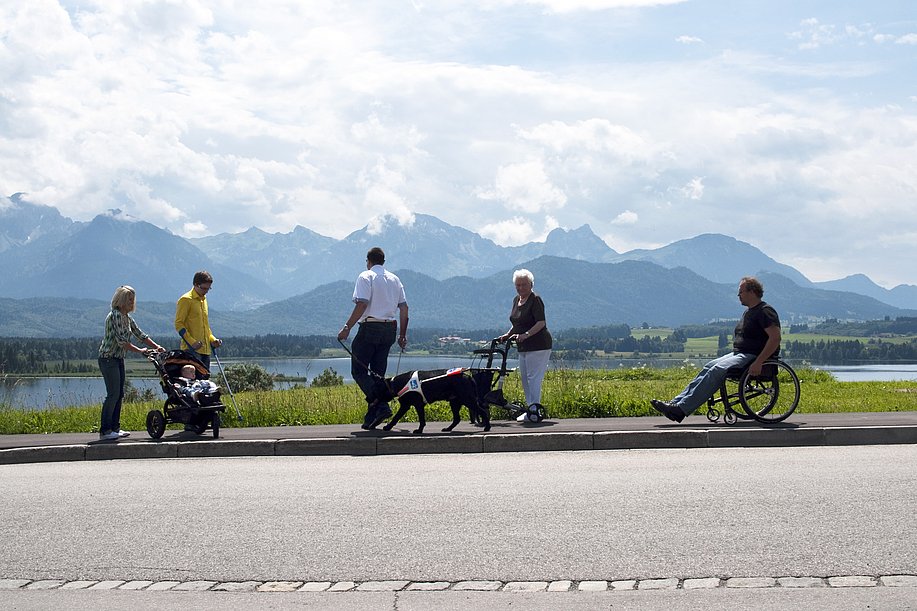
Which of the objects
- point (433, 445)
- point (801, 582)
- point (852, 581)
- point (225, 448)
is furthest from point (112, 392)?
point (852, 581)

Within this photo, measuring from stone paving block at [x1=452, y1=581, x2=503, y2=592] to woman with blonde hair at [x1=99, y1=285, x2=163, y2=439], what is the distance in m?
8.48

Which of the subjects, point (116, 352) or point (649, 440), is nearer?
point (649, 440)

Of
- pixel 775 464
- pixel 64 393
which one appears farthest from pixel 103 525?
pixel 64 393

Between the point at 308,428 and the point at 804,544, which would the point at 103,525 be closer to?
the point at 804,544

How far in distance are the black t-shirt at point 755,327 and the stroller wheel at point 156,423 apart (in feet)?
24.3

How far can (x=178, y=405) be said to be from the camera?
13.1 meters

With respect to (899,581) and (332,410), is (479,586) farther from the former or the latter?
(332,410)

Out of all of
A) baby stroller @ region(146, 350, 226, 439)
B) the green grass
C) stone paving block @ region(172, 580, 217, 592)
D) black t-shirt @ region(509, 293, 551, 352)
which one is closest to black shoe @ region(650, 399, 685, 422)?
the green grass

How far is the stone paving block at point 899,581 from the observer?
561cm

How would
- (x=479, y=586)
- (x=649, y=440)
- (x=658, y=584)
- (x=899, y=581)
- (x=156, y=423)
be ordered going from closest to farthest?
(x=899, y=581)
(x=658, y=584)
(x=479, y=586)
(x=649, y=440)
(x=156, y=423)

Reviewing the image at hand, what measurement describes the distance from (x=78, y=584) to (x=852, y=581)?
465cm

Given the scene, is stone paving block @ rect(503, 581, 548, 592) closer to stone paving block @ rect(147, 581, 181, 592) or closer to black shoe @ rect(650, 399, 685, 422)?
stone paving block @ rect(147, 581, 181, 592)

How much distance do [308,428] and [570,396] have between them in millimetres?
3926

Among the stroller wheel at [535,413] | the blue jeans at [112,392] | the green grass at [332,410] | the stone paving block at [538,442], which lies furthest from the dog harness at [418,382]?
the blue jeans at [112,392]
